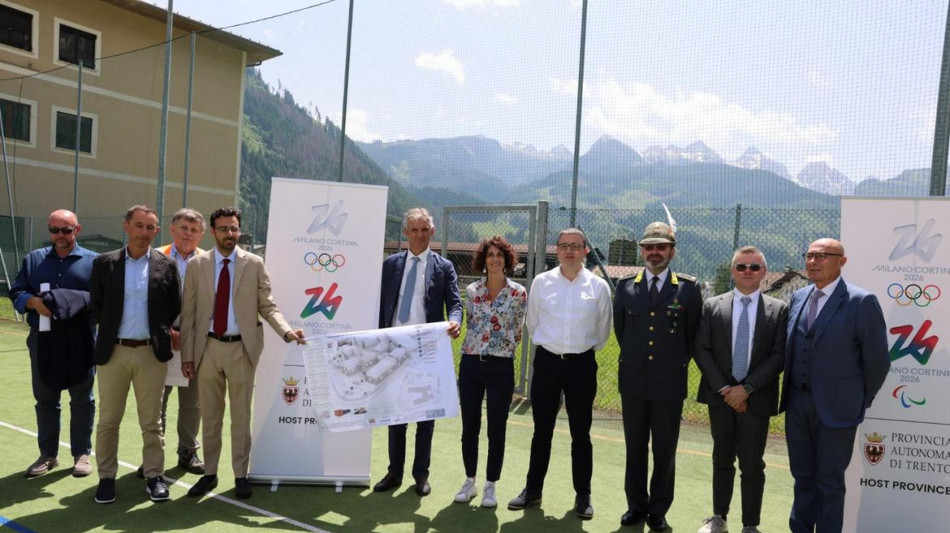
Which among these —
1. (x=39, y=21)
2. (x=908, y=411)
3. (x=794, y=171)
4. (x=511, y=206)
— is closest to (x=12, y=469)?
(x=511, y=206)

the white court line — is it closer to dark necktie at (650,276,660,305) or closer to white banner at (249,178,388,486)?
white banner at (249,178,388,486)

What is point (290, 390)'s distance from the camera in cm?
517

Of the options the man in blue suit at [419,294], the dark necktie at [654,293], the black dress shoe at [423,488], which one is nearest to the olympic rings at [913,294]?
the dark necktie at [654,293]

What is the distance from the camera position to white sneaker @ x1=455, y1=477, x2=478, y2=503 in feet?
16.0

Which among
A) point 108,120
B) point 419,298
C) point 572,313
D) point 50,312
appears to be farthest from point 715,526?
point 108,120

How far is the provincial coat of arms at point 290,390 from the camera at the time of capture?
5.16m

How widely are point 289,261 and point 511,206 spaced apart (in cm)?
337

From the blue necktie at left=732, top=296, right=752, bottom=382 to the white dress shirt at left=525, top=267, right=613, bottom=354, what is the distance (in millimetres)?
807

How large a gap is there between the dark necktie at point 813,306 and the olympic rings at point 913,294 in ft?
1.95

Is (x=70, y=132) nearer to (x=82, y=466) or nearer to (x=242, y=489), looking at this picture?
(x=82, y=466)

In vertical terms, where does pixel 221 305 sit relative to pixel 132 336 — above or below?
above

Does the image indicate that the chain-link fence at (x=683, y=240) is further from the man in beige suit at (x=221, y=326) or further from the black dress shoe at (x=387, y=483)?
the man in beige suit at (x=221, y=326)

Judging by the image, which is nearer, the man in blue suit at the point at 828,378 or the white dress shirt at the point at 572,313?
the man in blue suit at the point at 828,378

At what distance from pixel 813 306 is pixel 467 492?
2510 millimetres
